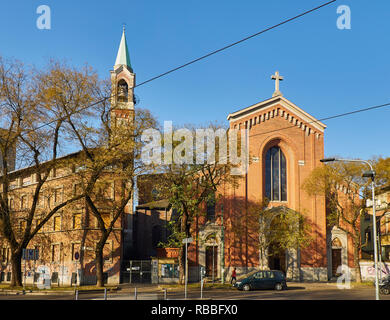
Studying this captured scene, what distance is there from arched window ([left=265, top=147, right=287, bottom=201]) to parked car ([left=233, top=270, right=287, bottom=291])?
12.0 metres

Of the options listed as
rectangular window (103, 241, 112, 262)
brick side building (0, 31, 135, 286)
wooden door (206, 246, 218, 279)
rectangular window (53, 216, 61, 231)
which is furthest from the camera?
wooden door (206, 246, 218, 279)

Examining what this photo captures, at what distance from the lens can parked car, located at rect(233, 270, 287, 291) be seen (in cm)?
2941

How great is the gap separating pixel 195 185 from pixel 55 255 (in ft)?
46.8

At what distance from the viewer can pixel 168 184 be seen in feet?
106

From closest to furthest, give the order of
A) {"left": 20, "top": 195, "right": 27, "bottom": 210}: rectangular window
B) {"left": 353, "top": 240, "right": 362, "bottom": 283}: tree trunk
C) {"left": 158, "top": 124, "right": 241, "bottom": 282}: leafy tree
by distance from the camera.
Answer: {"left": 158, "top": 124, "right": 241, "bottom": 282}: leafy tree → {"left": 353, "top": 240, "right": 362, "bottom": 283}: tree trunk → {"left": 20, "top": 195, "right": 27, "bottom": 210}: rectangular window

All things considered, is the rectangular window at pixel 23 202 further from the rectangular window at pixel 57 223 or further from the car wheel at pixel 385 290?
the car wheel at pixel 385 290

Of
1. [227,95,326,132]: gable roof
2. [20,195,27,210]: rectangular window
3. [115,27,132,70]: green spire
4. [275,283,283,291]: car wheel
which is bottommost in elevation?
[275,283,283,291]: car wheel

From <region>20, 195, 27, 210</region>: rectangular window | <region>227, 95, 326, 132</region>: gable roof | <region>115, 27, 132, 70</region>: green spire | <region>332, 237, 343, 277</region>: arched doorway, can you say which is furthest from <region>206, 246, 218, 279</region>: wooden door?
<region>115, 27, 132, 70</region>: green spire

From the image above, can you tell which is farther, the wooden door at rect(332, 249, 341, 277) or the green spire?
the green spire

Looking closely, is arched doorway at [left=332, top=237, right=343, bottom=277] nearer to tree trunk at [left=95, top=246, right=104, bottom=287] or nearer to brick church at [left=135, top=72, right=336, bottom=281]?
brick church at [left=135, top=72, right=336, bottom=281]

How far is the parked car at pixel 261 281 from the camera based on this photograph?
29406mm

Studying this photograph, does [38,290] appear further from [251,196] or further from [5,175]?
[251,196]

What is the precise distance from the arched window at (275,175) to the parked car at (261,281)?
473 inches
